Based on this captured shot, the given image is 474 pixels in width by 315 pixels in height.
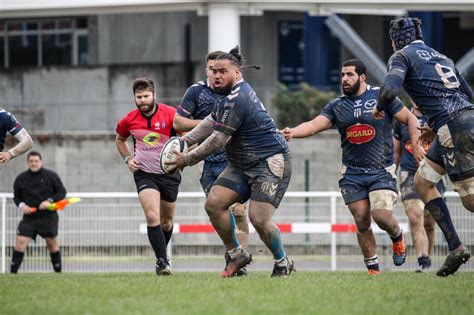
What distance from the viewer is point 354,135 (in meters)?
13.0

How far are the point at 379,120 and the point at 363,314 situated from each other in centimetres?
480

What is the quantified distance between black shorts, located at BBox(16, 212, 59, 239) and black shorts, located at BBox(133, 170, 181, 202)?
4.95 metres

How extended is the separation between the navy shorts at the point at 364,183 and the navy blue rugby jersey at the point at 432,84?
157 cm

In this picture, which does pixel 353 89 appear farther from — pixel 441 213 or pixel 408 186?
pixel 408 186

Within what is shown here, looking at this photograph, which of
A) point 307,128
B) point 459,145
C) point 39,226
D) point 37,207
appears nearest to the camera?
point 459,145

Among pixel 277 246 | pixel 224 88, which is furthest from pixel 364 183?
pixel 224 88

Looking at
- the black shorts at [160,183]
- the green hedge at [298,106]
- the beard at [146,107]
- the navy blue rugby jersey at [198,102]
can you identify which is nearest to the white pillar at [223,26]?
the green hedge at [298,106]

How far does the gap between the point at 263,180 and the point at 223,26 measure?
1505 centimetres

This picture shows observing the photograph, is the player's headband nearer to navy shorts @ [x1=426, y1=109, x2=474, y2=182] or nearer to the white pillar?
navy shorts @ [x1=426, y1=109, x2=474, y2=182]

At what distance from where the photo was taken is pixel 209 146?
444 inches

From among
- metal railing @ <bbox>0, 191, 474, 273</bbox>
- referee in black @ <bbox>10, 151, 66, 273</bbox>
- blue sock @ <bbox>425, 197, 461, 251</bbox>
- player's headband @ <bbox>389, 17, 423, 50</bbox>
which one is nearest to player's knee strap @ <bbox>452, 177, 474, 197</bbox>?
blue sock @ <bbox>425, 197, 461, 251</bbox>

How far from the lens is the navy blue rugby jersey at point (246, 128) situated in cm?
1131

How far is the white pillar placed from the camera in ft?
86.1

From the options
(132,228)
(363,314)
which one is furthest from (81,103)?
(363,314)
